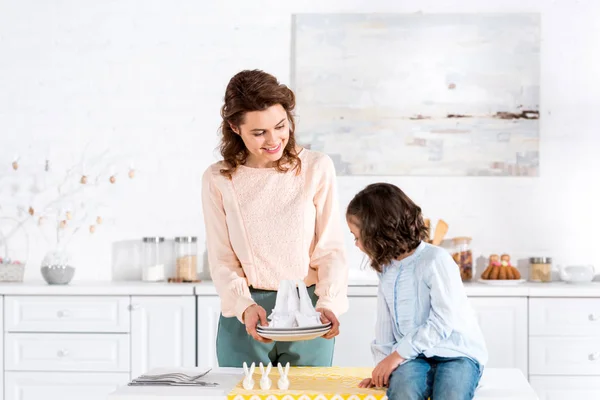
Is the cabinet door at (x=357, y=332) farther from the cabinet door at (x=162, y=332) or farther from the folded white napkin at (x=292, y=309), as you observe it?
the folded white napkin at (x=292, y=309)

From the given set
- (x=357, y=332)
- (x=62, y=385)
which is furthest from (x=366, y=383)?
(x=62, y=385)

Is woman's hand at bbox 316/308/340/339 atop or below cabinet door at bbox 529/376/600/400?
atop

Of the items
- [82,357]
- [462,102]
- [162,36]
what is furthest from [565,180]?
[82,357]

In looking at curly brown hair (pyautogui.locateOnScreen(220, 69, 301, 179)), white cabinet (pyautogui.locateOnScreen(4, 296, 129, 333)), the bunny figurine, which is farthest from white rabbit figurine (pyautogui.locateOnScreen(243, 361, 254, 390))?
white cabinet (pyautogui.locateOnScreen(4, 296, 129, 333))

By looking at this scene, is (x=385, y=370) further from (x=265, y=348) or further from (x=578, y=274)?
(x=578, y=274)

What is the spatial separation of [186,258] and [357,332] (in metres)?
0.88

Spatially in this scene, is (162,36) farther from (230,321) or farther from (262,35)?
(230,321)

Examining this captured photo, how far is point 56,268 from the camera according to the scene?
3.98m

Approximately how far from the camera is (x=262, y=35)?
4.25 metres

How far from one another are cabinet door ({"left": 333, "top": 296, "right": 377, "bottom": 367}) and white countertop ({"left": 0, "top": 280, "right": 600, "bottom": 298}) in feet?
0.16

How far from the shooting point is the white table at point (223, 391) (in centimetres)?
205

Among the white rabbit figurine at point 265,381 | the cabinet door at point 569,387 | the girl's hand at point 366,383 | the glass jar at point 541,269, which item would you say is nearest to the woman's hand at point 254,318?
the white rabbit figurine at point 265,381

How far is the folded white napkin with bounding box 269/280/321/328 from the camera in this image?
84.2 inches

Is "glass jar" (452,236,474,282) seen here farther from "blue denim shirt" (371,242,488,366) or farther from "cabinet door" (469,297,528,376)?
"blue denim shirt" (371,242,488,366)
